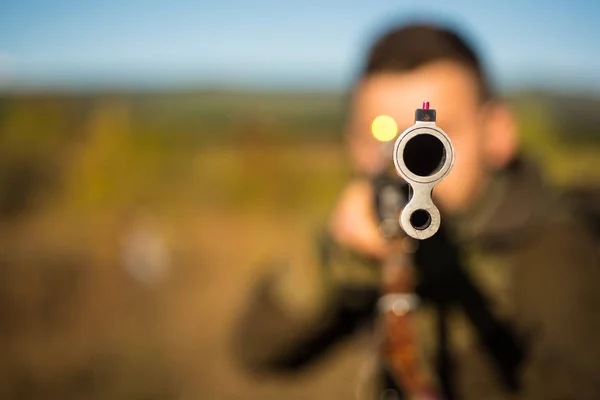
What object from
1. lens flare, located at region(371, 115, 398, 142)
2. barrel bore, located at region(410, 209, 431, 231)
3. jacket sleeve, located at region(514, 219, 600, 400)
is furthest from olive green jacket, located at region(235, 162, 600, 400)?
barrel bore, located at region(410, 209, 431, 231)

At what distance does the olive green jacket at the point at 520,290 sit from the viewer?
1.39 m

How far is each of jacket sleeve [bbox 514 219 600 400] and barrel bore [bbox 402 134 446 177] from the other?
91cm

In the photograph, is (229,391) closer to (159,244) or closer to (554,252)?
(554,252)

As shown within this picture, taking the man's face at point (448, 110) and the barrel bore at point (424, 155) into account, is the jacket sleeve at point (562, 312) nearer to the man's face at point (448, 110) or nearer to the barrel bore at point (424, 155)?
the man's face at point (448, 110)

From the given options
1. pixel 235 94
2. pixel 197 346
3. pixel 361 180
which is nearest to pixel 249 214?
pixel 235 94

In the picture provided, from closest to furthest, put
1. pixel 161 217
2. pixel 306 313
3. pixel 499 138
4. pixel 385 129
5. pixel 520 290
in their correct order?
1. pixel 385 129
2. pixel 520 290
3. pixel 499 138
4. pixel 306 313
5. pixel 161 217

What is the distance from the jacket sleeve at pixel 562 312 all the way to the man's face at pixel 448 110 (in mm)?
274

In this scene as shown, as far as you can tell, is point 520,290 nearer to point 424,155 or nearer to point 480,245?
point 480,245

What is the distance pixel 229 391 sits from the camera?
453cm

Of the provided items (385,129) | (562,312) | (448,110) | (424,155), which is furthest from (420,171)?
(562,312)

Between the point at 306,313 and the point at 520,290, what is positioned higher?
the point at 520,290

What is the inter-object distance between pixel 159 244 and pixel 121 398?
5.77 m

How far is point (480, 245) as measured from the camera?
1.65 metres

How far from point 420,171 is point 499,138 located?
1.15 meters
